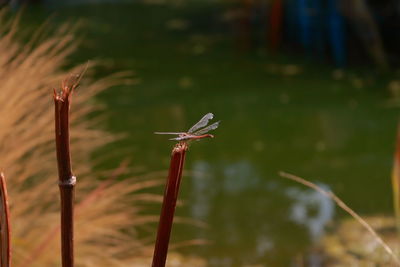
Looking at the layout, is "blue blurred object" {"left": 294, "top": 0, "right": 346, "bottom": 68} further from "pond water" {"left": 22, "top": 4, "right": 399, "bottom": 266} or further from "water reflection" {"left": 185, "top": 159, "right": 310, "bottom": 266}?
"water reflection" {"left": 185, "top": 159, "right": 310, "bottom": 266}

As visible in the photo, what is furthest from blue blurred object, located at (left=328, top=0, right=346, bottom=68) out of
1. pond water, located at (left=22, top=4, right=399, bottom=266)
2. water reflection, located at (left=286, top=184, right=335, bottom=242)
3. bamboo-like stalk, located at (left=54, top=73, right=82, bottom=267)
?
bamboo-like stalk, located at (left=54, top=73, right=82, bottom=267)

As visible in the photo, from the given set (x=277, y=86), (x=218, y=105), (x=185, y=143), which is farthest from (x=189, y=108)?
(x=185, y=143)

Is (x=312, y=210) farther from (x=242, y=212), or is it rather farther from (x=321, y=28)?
(x=321, y=28)

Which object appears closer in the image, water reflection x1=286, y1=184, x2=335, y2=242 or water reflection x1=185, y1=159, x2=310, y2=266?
water reflection x1=185, y1=159, x2=310, y2=266

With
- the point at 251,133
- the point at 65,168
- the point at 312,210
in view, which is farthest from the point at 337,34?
the point at 65,168

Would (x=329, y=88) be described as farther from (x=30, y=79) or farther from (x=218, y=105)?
(x=30, y=79)
